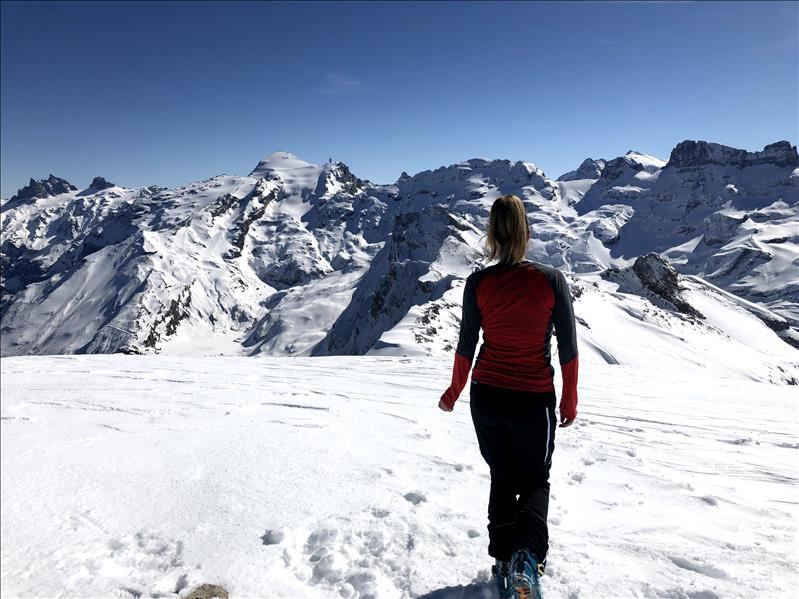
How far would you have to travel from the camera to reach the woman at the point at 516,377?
3.41 metres

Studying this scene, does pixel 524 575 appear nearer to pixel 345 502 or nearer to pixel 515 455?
pixel 515 455

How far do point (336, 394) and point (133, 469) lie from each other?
5.39m

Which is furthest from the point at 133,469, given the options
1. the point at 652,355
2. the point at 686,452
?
the point at 652,355

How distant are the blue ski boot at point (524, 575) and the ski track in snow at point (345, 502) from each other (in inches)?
21.0

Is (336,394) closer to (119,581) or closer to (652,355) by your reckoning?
(119,581)

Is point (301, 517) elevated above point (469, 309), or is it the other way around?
point (469, 309)

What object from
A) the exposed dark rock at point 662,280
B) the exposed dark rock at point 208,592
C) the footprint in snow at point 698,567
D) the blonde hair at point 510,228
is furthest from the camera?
the exposed dark rock at point 662,280

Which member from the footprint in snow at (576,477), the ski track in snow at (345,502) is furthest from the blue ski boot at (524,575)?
the footprint in snow at (576,477)

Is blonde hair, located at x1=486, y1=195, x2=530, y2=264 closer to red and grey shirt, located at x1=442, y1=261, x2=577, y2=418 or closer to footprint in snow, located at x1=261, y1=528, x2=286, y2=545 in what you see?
red and grey shirt, located at x1=442, y1=261, x2=577, y2=418

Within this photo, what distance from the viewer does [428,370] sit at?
14.4 metres

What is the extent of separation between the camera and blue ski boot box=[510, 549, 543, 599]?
306 centimetres

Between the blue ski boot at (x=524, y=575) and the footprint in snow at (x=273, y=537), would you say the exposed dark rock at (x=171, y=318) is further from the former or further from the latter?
the blue ski boot at (x=524, y=575)

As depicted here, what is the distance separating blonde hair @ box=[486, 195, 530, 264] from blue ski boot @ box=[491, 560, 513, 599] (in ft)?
7.17

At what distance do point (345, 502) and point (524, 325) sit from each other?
265 cm
